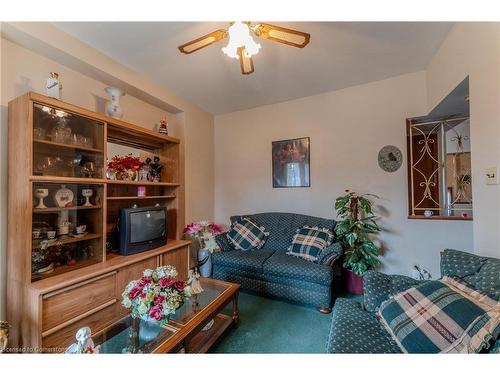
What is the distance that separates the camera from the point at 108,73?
2.01 m

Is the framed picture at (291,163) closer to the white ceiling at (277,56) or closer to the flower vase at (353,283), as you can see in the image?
the white ceiling at (277,56)

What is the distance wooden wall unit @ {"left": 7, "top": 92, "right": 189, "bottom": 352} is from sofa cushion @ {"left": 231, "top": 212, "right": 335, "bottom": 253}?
1391 millimetres

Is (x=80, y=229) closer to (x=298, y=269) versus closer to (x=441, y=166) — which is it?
(x=298, y=269)

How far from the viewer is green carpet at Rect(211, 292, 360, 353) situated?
1.56 meters

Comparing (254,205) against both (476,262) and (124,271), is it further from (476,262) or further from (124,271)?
(476,262)

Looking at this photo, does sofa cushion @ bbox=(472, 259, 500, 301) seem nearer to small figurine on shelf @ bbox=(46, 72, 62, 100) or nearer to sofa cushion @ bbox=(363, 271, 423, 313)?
A: sofa cushion @ bbox=(363, 271, 423, 313)

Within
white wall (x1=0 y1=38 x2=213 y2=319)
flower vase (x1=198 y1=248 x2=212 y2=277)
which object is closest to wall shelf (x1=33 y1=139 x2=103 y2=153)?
white wall (x1=0 y1=38 x2=213 y2=319)

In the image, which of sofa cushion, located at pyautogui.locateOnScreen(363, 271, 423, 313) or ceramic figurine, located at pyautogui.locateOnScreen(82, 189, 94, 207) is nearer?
sofa cushion, located at pyautogui.locateOnScreen(363, 271, 423, 313)

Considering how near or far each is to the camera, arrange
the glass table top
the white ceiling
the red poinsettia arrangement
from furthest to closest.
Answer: the red poinsettia arrangement < the white ceiling < the glass table top

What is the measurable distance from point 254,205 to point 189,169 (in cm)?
117

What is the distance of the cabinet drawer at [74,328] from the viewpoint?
137 cm

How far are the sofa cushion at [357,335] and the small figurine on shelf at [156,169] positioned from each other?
7.99ft

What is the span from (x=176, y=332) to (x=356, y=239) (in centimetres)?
193
